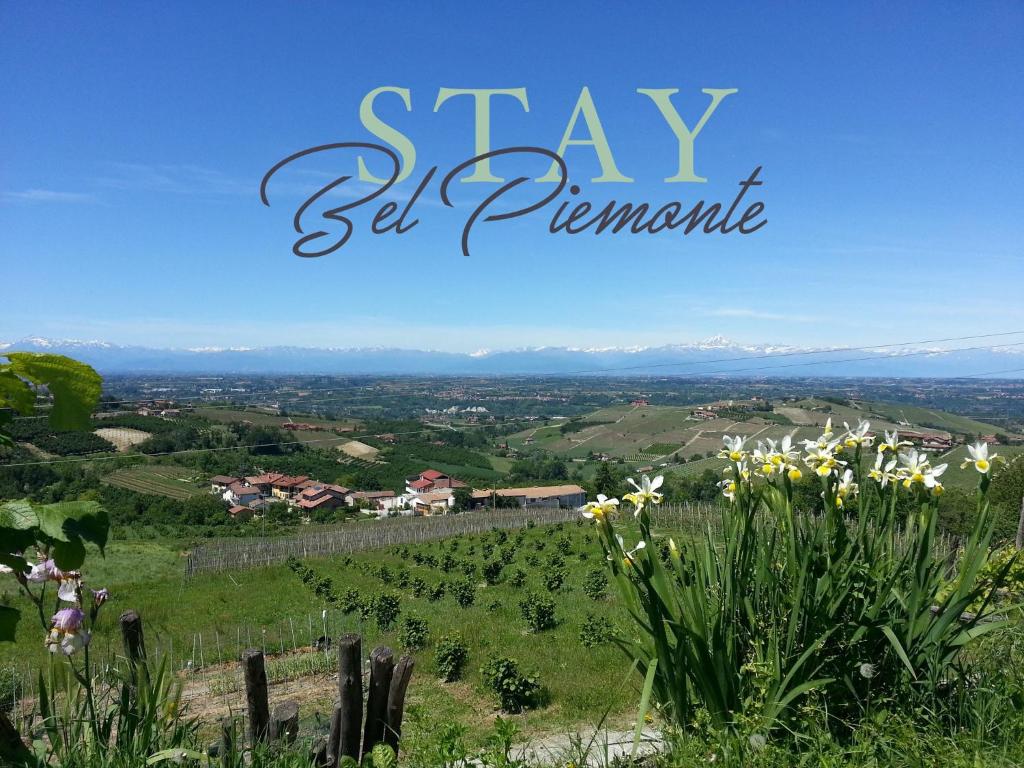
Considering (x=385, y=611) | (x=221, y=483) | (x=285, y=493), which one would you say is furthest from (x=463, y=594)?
(x=221, y=483)

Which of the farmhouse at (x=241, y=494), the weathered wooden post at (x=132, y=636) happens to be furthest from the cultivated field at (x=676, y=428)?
the weathered wooden post at (x=132, y=636)

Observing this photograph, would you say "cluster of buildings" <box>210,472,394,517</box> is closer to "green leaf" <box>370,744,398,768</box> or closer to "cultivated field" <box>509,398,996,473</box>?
"cultivated field" <box>509,398,996,473</box>

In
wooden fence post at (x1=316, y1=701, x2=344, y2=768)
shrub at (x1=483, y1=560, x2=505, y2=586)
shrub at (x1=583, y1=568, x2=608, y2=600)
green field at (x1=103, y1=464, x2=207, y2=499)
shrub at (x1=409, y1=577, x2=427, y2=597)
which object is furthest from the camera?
green field at (x1=103, y1=464, x2=207, y2=499)

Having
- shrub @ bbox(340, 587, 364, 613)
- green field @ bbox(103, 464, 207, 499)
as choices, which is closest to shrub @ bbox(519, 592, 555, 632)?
shrub @ bbox(340, 587, 364, 613)

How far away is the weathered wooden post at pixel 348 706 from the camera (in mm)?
2420

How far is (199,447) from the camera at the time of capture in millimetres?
44281

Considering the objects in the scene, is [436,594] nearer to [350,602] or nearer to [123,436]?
[350,602]

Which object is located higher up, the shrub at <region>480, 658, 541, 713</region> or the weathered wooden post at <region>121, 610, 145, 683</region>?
the weathered wooden post at <region>121, 610, 145, 683</region>

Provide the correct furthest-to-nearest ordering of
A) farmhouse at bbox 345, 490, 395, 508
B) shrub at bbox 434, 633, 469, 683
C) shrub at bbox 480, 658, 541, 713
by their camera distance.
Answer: farmhouse at bbox 345, 490, 395, 508 → shrub at bbox 434, 633, 469, 683 → shrub at bbox 480, 658, 541, 713

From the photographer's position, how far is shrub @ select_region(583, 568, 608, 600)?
9.63 metres

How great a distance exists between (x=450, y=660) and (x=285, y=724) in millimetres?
3924

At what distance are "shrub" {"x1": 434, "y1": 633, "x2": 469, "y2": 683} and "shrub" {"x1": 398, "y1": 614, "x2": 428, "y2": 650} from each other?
3.92 ft

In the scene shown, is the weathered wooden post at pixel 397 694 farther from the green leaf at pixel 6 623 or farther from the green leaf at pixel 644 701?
the green leaf at pixel 6 623

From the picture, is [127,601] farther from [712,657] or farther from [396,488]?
[396,488]
